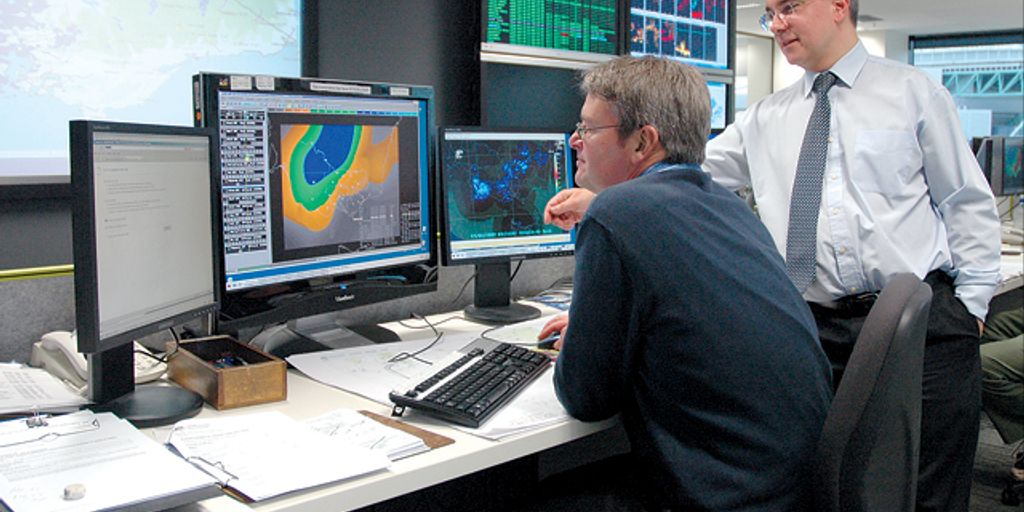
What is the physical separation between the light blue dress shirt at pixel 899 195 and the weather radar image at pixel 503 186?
544 millimetres

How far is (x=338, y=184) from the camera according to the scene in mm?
1483

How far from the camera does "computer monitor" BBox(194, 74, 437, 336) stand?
52.6 inches

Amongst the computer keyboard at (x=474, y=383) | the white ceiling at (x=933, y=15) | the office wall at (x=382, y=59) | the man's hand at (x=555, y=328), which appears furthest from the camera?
the white ceiling at (x=933, y=15)

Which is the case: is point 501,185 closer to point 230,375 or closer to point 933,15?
point 230,375

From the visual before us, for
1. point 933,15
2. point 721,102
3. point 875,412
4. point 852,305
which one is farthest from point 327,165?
point 933,15

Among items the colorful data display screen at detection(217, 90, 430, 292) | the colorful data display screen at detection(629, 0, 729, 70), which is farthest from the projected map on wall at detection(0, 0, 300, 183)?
the colorful data display screen at detection(217, 90, 430, 292)

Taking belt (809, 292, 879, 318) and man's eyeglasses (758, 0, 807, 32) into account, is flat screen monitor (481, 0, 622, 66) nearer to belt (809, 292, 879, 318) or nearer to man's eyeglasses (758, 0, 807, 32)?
man's eyeglasses (758, 0, 807, 32)

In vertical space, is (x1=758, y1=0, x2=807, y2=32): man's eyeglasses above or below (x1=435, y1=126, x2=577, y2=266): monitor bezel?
above

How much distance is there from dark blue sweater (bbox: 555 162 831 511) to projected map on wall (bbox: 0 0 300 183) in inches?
72.8

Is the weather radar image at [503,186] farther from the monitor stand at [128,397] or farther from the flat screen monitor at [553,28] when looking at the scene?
the monitor stand at [128,397]

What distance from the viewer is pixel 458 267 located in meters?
1.90

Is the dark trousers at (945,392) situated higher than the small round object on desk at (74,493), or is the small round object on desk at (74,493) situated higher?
the small round object on desk at (74,493)

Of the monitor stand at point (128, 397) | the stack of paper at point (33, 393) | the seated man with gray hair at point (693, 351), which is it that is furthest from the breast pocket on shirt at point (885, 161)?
the stack of paper at point (33, 393)

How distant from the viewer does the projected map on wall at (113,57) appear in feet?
8.61
